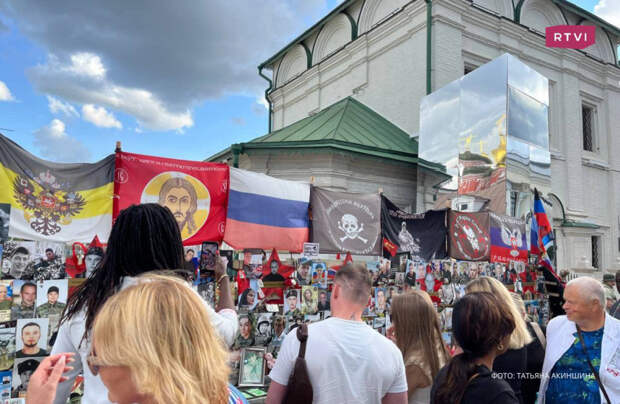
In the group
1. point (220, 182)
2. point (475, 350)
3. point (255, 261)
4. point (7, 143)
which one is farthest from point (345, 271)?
point (7, 143)

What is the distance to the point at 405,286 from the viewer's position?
5633 mm

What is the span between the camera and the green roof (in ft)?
36.3

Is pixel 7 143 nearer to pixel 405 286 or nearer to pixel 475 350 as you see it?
pixel 475 350

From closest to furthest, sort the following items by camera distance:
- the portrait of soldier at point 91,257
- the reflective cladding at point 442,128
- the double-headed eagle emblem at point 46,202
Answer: the double-headed eagle emblem at point 46,202 < the portrait of soldier at point 91,257 < the reflective cladding at point 442,128

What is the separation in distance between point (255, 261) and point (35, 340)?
205cm

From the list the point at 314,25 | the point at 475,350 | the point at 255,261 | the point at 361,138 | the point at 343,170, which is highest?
the point at 314,25

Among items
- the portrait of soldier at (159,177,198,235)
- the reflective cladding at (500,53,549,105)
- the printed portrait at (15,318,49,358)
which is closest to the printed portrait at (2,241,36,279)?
the printed portrait at (15,318,49,358)

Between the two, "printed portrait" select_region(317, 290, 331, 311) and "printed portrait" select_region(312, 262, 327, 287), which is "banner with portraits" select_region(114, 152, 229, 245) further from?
"printed portrait" select_region(317, 290, 331, 311)

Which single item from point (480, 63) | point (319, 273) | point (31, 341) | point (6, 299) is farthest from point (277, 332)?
point (480, 63)

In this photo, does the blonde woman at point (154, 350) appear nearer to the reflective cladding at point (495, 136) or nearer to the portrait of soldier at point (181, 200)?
the portrait of soldier at point (181, 200)

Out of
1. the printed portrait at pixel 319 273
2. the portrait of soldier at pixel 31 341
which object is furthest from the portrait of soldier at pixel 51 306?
the printed portrait at pixel 319 273

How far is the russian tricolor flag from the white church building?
5.94m

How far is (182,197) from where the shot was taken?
166 inches

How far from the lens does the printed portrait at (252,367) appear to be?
4309 millimetres
